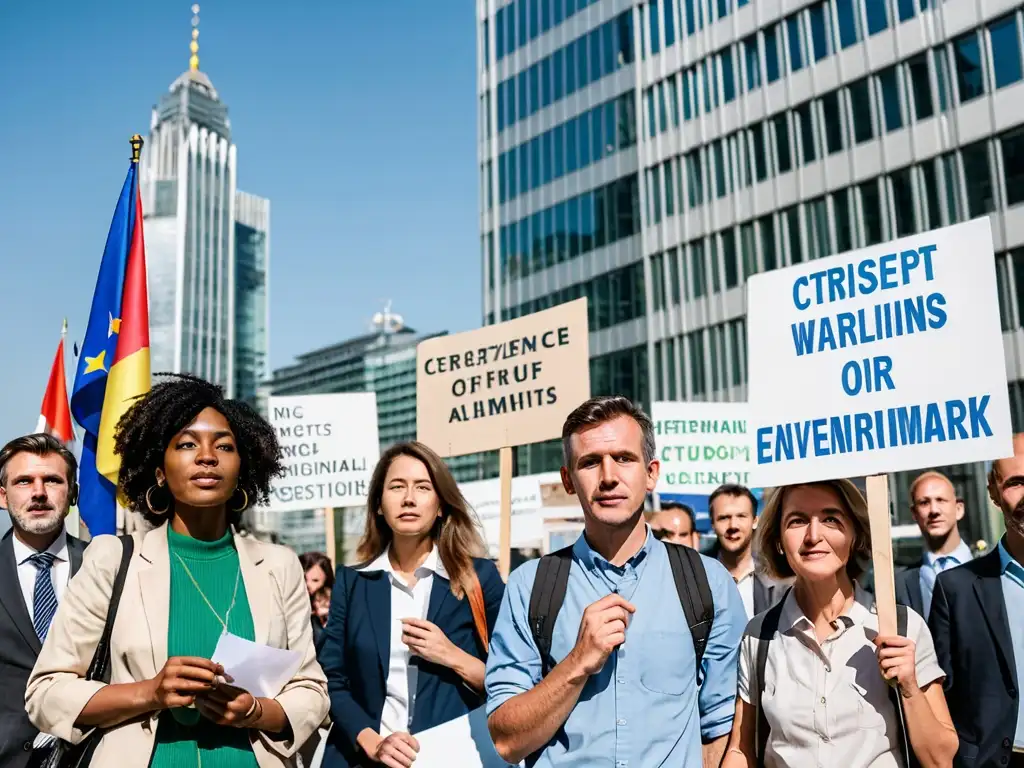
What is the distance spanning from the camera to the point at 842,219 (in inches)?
1293

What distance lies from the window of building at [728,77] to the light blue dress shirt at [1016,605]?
3498cm

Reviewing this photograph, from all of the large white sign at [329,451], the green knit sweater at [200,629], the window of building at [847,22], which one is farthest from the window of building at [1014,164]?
the green knit sweater at [200,629]

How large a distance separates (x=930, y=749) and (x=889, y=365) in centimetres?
127

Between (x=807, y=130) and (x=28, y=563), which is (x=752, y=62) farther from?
(x=28, y=563)

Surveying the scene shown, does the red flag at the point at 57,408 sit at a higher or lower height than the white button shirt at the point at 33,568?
higher

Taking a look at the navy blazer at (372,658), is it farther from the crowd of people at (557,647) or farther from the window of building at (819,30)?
the window of building at (819,30)

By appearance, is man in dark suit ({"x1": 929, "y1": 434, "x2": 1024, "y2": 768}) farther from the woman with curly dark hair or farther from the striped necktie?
the striped necktie

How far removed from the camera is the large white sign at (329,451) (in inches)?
381

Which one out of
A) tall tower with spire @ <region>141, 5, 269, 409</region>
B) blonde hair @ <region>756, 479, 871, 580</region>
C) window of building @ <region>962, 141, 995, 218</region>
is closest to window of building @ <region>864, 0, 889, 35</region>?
window of building @ <region>962, 141, 995, 218</region>

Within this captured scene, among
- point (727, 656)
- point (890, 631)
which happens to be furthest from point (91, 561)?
point (890, 631)

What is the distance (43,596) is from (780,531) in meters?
2.91

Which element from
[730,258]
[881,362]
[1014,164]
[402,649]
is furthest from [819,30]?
[402,649]

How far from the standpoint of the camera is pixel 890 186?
31344 millimetres

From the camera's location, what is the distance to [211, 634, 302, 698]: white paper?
2.94 m
